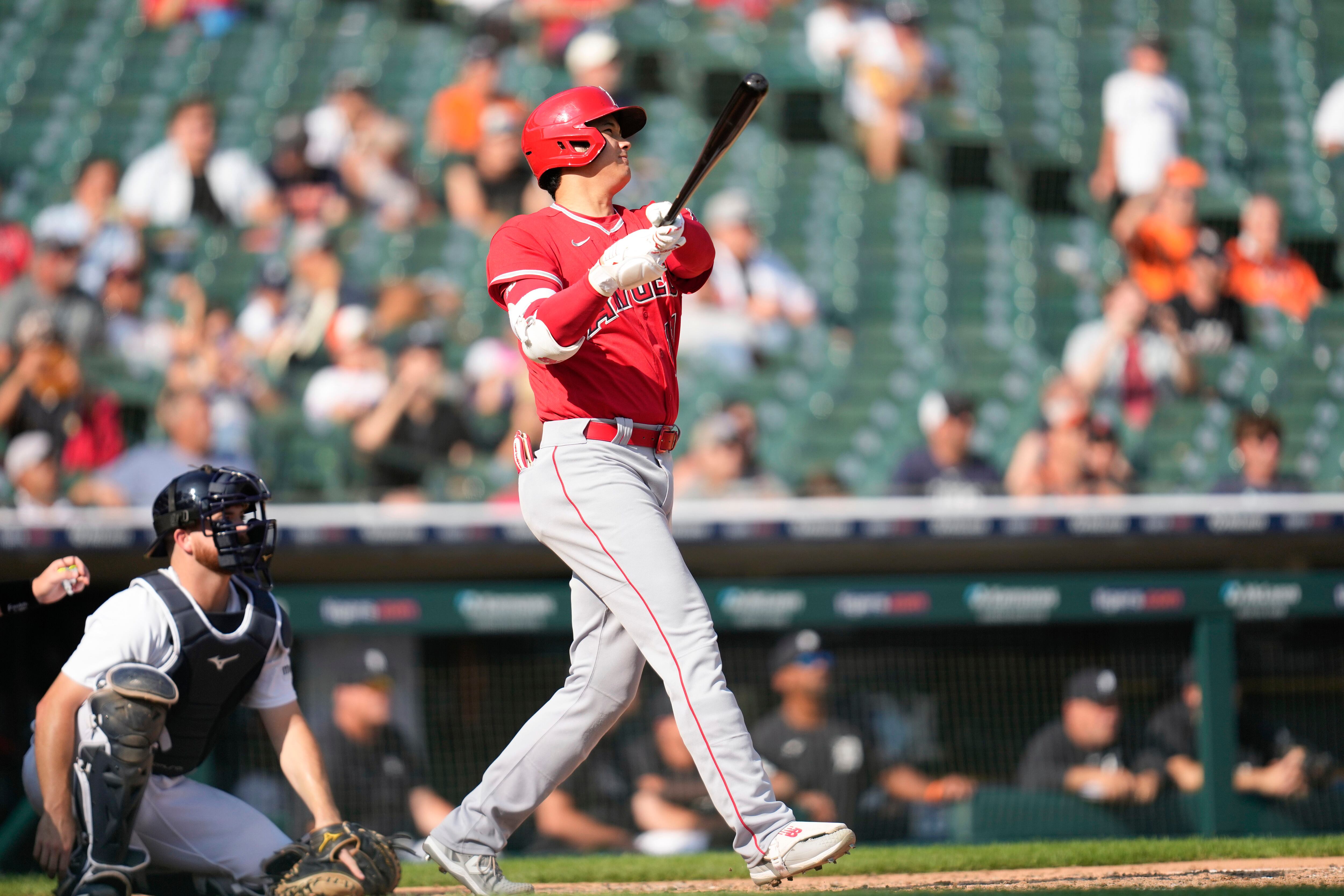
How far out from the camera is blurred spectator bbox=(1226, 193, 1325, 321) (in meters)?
7.62

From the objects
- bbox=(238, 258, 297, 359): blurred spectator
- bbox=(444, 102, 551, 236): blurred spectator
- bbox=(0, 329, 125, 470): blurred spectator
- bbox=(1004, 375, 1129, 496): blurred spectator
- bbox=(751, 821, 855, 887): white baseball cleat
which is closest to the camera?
bbox=(751, 821, 855, 887): white baseball cleat

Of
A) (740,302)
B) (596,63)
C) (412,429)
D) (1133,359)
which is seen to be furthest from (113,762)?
(596,63)

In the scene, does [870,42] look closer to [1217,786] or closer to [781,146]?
[781,146]

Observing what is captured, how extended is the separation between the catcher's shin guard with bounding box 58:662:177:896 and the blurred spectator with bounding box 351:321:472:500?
3.67m

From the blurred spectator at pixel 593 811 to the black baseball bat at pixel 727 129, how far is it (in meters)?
2.91

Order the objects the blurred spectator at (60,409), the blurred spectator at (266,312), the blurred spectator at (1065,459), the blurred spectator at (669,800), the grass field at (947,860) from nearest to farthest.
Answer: the grass field at (947,860) → the blurred spectator at (669,800) → the blurred spectator at (1065,459) → the blurred spectator at (60,409) → the blurred spectator at (266,312)

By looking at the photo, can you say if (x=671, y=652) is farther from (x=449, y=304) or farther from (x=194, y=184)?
(x=194, y=184)

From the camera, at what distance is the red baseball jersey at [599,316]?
2.79 m

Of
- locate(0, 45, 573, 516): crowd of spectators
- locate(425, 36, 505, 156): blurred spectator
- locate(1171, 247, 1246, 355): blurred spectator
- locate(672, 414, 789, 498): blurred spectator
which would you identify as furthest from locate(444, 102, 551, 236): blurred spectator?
locate(1171, 247, 1246, 355): blurred spectator

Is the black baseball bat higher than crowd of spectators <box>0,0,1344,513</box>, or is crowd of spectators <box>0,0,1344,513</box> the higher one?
the black baseball bat

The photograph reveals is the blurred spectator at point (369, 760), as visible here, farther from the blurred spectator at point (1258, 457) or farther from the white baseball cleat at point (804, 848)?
the blurred spectator at point (1258, 457)

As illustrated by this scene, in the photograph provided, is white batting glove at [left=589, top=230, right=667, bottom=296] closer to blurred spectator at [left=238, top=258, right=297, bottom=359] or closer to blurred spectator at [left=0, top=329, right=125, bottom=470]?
blurred spectator at [left=0, top=329, right=125, bottom=470]

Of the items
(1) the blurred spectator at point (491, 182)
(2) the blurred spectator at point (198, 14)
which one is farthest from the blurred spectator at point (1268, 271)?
(2) the blurred spectator at point (198, 14)

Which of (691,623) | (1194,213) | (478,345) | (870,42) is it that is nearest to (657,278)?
(691,623)
